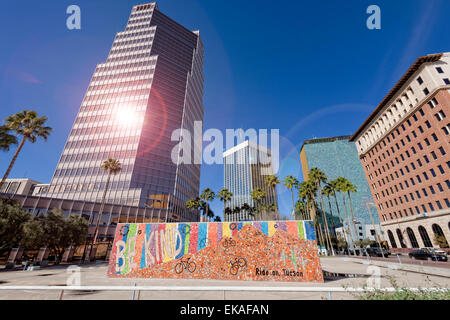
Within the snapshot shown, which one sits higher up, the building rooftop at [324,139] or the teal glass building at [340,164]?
the building rooftop at [324,139]

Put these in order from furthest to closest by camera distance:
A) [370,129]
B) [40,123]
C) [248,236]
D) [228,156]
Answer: [228,156], [370,129], [40,123], [248,236]

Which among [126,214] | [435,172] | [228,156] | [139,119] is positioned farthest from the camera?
[228,156]

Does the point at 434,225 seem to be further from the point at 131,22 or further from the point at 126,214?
the point at 131,22

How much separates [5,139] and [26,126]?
3.36 m

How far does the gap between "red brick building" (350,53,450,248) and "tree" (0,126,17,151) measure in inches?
Result: 2893

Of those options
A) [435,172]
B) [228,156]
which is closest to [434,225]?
[435,172]

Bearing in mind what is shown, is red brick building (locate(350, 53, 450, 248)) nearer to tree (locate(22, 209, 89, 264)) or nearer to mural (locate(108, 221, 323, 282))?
mural (locate(108, 221, 323, 282))

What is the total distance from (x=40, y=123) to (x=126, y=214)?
2655 cm

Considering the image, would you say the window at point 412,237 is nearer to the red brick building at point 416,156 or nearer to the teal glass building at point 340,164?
the red brick building at point 416,156

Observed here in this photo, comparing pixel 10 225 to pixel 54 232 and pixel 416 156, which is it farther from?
pixel 416 156

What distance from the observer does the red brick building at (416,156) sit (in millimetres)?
38000

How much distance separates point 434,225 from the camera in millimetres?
39094

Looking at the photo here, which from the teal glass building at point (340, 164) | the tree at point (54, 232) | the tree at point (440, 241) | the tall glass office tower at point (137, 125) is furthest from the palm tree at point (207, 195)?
the teal glass building at point (340, 164)

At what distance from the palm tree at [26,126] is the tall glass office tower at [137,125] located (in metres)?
29.7
